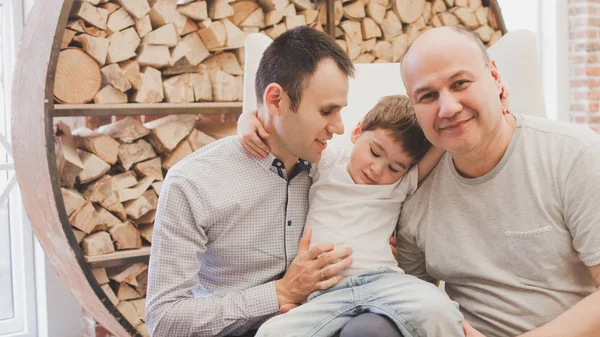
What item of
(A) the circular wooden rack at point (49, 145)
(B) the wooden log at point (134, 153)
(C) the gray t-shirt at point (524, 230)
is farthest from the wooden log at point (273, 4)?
(C) the gray t-shirt at point (524, 230)

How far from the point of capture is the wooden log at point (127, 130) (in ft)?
8.15

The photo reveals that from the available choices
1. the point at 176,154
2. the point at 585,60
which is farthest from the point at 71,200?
the point at 585,60

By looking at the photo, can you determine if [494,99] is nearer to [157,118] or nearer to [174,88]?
[174,88]

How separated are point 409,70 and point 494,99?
20 centimetres

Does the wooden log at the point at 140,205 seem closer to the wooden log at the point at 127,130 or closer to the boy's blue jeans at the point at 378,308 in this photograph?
the wooden log at the point at 127,130

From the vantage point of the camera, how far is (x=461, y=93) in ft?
4.38

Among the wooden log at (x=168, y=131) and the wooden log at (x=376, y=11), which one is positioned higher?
the wooden log at (x=376, y=11)

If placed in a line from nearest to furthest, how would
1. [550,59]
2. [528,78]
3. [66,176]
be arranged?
[528,78], [66,176], [550,59]

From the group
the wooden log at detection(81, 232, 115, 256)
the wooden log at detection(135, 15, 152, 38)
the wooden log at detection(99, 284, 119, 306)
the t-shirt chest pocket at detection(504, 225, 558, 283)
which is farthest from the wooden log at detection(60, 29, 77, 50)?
the t-shirt chest pocket at detection(504, 225, 558, 283)

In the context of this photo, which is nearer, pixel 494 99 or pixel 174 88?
pixel 494 99

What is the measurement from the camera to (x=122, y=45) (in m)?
2.44

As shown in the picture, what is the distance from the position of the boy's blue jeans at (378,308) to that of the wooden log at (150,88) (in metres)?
1.36

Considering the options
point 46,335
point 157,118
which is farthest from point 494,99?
point 46,335

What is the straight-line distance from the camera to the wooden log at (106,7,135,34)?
7.93 feet
